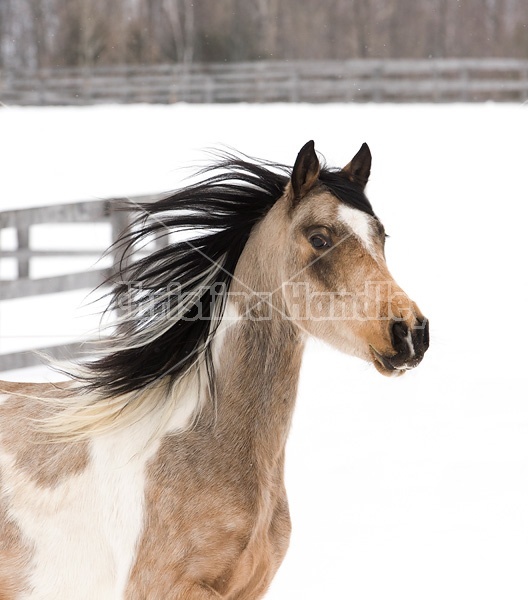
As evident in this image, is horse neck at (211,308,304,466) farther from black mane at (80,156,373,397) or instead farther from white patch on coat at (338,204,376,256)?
white patch on coat at (338,204,376,256)

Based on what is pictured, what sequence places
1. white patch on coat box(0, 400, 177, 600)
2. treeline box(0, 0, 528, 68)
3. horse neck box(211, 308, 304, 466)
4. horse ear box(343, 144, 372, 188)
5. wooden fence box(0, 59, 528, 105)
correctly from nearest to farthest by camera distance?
1. white patch on coat box(0, 400, 177, 600)
2. horse neck box(211, 308, 304, 466)
3. horse ear box(343, 144, 372, 188)
4. wooden fence box(0, 59, 528, 105)
5. treeline box(0, 0, 528, 68)

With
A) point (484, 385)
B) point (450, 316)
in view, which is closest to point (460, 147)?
point (450, 316)

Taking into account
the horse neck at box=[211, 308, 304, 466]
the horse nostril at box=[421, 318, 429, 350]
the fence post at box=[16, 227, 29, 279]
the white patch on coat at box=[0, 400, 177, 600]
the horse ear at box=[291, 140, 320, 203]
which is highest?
the fence post at box=[16, 227, 29, 279]

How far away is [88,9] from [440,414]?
29.2 meters

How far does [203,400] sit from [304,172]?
2.44ft

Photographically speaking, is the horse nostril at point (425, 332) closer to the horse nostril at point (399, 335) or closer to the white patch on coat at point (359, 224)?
the horse nostril at point (399, 335)

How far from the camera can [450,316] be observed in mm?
8727

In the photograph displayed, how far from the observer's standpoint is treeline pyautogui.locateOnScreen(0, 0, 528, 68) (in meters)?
31.9

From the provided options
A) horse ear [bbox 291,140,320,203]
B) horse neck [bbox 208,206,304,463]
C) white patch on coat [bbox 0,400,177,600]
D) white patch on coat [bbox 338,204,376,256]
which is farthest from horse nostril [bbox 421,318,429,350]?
white patch on coat [bbox 0,400,177,600]

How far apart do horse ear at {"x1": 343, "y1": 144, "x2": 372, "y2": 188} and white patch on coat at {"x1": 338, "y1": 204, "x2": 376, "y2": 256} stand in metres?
0.24

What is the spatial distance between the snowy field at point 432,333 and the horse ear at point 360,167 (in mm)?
571

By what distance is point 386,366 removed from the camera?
2414 millimetres

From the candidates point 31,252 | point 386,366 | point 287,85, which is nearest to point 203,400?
point 386,366

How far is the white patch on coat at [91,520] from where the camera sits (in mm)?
2494
